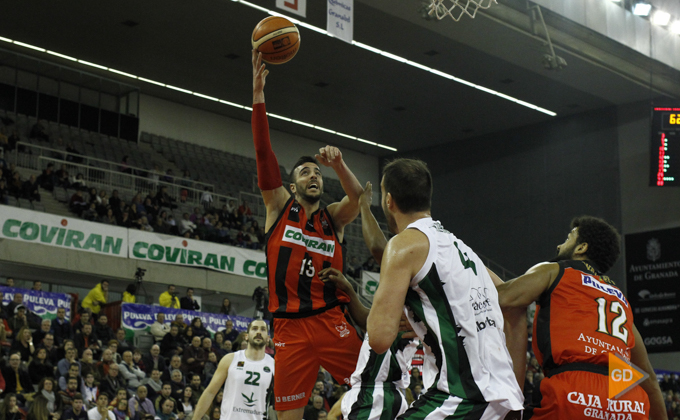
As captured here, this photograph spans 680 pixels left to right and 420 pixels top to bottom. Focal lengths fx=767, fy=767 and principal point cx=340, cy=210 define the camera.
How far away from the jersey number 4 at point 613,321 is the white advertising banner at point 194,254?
15797 millimetres

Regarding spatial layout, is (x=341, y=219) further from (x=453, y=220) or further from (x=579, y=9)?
Result: (x=453, y=220)

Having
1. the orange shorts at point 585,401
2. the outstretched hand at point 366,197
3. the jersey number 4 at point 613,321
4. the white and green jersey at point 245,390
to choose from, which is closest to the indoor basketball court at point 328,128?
the white and green jersey at point 245,390

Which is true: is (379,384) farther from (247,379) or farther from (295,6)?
(295,6)

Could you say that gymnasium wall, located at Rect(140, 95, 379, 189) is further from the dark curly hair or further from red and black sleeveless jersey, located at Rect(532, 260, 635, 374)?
red and black sleeveless jersey, located at Rect(532, 260, 635, 374)

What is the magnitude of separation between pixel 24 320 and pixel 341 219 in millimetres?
9691

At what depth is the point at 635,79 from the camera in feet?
83.1

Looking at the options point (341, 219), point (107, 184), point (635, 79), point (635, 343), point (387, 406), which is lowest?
point (387, 406)

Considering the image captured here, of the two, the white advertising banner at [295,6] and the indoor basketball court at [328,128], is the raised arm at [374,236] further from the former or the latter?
the indoor basketball court at [328,128]

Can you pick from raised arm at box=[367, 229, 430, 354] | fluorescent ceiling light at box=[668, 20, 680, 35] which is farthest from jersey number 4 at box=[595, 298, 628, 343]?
fluorescent ceiling light at box=[668, 20, 680, 35]

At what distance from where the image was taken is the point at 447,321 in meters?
3.71

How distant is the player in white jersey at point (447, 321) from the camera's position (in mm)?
3623

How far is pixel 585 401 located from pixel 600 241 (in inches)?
41.5

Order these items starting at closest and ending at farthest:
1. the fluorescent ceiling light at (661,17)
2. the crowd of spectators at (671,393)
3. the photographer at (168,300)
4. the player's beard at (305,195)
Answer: the player's beard at (305,195) < the photographer at (168,300) < the crowd of spectators at (671,393) < the fluorescent ceiling light at (661,17)

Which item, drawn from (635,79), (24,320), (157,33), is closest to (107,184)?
(157,33)
